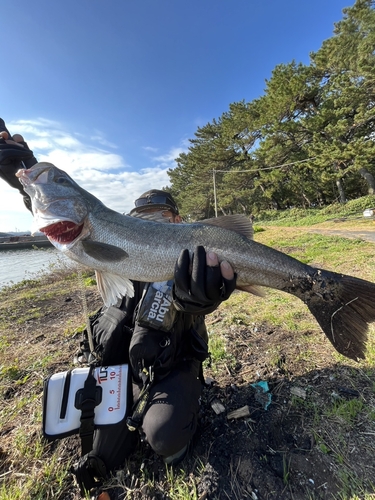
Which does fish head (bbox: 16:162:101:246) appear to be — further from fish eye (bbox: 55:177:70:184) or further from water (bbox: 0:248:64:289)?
water (bbox: 0:248:64:289)

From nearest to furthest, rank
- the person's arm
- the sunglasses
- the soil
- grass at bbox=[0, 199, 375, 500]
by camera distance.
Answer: the soil < grass at bbox=[0, 199, 375, 500] < the person's arm < the sunglasses

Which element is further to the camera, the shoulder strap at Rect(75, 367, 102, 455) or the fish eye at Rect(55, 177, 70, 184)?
the fish eye at Rect(55, 177, 70, 184)

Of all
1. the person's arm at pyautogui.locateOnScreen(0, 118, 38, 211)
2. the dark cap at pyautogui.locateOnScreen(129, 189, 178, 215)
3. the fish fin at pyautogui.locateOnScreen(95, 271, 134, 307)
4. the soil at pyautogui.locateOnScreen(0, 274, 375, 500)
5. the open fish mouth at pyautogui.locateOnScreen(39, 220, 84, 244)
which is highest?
the person's arm at pyautogui.locateOnScreen(0, 118, 38, 211)

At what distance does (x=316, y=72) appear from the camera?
76.3ft

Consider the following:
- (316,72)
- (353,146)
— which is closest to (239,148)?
(316,72)

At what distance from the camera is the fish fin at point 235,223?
91.1 inches

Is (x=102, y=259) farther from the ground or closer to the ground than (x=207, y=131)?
closer to the ground

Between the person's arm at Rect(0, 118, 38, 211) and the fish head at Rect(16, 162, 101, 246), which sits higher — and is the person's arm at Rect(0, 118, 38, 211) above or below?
above

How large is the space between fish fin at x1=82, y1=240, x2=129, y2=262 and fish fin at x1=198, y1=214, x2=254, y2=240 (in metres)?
0.79

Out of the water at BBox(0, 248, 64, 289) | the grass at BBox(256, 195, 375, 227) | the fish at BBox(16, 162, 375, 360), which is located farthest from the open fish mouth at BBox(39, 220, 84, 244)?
the grass at BBox(256, 195, 375, 227)

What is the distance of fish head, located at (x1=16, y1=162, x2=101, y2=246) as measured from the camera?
231cm

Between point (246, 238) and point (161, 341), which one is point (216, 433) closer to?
point (161, 341)

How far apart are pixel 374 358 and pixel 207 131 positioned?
38.2m

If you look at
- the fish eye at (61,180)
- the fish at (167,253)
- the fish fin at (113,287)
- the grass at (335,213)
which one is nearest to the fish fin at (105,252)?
the fish at (167,253)
